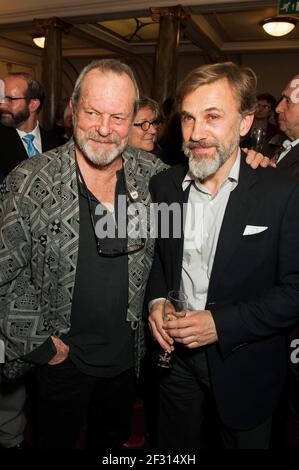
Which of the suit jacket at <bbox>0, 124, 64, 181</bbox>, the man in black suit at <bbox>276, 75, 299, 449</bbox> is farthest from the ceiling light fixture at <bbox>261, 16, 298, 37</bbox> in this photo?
the suit jacket at <bbox>0, 124, 64, 181</bbox>

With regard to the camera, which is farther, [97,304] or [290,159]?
[290,159]

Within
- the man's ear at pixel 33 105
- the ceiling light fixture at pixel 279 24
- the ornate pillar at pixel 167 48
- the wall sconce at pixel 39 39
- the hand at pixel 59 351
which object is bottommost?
the hand at pixel 59 351

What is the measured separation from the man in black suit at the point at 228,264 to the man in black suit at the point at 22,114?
213cm

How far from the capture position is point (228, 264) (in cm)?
160

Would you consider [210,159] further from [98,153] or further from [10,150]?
[10,150]

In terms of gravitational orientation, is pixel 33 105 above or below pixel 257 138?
above

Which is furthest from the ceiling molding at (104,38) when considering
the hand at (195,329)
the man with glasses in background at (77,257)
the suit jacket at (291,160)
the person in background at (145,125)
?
the hand at (195,329)

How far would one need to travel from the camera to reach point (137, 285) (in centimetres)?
184

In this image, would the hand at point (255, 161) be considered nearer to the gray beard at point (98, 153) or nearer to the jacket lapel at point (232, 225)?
the jacket lapel at point (232, 225)

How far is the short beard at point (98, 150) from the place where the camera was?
170 cm

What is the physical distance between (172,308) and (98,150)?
765 millimetres

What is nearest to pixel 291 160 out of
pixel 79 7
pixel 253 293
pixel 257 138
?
pixel 257 138

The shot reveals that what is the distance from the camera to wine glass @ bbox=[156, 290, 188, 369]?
158 centimetres
